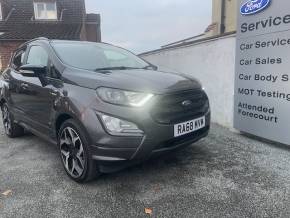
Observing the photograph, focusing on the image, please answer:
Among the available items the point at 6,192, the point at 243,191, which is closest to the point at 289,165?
the point at 243,191

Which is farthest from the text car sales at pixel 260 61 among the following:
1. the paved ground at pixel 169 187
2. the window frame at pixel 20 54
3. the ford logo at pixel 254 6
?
the window frame at pixel 20 54

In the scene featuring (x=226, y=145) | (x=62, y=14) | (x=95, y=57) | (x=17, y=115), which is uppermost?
(x=62, y=14)

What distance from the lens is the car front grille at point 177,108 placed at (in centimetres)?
303

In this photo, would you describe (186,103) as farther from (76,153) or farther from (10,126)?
(10,126)

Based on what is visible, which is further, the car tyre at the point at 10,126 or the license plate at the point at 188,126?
the car tyre at the point at 10,126

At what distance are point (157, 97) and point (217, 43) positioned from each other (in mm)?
3110

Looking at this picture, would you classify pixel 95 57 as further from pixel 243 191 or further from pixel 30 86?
pixel 243 191

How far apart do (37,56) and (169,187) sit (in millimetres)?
2633

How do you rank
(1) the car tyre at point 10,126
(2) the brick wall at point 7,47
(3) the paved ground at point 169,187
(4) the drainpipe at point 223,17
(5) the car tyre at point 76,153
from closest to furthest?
(3) the paved ground at point 169,187, (5) the car tyre at point 76,153, (1) the car tyre at point 10,126, (4) the drainpipe at point 223,17, (2) the brick wall at point 7,47

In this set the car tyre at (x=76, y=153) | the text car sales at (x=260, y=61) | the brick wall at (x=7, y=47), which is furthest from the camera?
the brick wall at (x=7, y=47)

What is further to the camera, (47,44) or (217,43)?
(217,43)

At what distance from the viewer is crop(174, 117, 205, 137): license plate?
317 centimetres

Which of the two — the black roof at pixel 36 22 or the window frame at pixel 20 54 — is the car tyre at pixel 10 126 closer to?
the window frame at pixel 20 54

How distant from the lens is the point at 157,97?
3.02 meters
